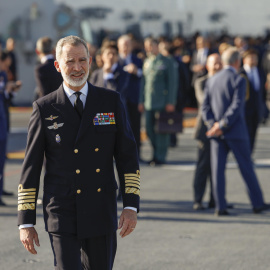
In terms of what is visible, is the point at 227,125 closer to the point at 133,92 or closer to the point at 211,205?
the point at 211,205

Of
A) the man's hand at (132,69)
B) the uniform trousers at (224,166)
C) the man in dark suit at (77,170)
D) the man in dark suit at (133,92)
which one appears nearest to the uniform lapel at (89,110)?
the man in dark suit at (77,170)

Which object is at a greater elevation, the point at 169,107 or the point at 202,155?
the point at 169,107

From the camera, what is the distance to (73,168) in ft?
13.9

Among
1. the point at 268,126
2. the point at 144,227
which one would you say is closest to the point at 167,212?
the point at 144,227

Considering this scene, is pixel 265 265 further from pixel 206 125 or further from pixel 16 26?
pixel 16 26

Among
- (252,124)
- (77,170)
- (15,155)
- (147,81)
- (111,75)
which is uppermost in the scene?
(111,75)

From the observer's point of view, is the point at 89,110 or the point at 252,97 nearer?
the point at 89,110

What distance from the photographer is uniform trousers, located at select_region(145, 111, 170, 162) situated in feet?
39.2

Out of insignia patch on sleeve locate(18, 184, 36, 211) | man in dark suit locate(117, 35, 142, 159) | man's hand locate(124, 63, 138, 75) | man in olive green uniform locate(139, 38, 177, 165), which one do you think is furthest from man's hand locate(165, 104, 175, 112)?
insignia patch on sleeve locate(18, 184, 36, 211)

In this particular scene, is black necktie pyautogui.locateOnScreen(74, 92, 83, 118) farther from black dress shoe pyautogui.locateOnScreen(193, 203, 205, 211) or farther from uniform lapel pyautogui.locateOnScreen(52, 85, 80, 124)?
black dress shoe pyautogui.locateOnScreen(193, 203, 205, 211)

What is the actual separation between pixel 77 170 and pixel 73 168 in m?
0.02

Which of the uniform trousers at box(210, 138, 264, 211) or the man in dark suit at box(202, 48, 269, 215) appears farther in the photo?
the uniform trousers at box(210, 138, 264, 211)

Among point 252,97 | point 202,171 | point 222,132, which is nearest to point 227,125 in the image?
point 222,132

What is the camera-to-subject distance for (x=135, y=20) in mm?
26141
